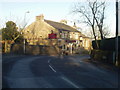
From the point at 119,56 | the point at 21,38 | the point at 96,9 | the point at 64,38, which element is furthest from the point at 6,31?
the point at 119,56

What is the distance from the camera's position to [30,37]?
2331 inches

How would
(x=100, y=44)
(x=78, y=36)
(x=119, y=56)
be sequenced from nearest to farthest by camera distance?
1. (x=119, y=56)
2. (x=100, y=44)
3. (x=78, y=36)

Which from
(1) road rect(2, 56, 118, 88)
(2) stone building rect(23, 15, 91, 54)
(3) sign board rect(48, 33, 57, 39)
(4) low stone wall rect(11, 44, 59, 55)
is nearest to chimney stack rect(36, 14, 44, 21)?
(2) stone building rect(23, 15, 91, 54)

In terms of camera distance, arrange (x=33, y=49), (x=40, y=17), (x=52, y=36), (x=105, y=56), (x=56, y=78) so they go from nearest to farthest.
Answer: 1. (x=56, y=78)
2. (x=105, y=56)
3. (x=33, y=49)
4. (x=52, y=36)
5. (x=40, y=17)

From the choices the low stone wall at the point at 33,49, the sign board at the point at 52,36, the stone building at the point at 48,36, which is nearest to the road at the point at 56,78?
the low stone wall at the point at 33,49

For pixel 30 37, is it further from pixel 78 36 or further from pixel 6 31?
pixel 78 36

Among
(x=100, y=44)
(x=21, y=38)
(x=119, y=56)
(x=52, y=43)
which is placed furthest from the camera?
(x=52, y=43)

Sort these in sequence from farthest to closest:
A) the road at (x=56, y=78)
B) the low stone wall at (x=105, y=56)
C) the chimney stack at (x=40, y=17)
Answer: the chimney stack at (x=40, y=17) → the low stone wall at (x=105, y=56) → the road at (x=56, y=78)

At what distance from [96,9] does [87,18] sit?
2.14m

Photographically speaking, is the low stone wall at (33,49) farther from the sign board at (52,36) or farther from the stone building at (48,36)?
the sign board at (52,36)

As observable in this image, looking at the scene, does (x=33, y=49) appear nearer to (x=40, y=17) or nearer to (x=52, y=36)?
(x=52, y=36)

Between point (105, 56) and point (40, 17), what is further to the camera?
point (40, 17)

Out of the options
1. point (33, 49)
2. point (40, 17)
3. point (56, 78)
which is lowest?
point (56, 78)

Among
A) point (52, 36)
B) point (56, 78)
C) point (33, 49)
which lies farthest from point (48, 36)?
point (56, 78)
